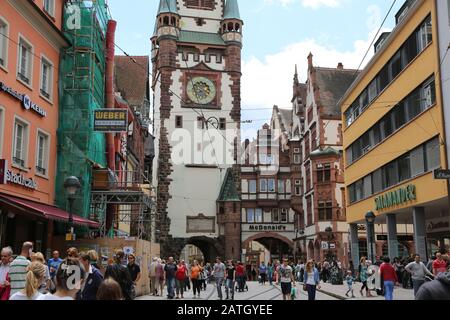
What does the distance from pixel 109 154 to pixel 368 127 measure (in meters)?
14.3

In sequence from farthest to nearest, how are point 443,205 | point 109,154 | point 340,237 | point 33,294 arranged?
point 340,237, point 109,154, point 443,205, point 33,294

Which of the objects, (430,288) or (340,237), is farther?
(340,237)

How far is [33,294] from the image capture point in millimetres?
5848

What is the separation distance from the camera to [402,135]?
27.3 metres

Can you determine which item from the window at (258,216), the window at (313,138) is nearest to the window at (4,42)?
the window at (313,138)

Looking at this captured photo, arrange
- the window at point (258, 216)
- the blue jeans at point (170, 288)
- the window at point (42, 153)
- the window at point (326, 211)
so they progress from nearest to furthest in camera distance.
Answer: the window at point (42, 153) < the blue jeans at point (170, 288) < the window at point (326, 211) < the window at point (258, 216)

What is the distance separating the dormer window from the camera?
58188 mm

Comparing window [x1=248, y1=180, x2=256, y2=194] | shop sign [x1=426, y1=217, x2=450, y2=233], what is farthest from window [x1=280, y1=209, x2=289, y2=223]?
shop sign [x1=426, y1=217, x2=450, y2=233]

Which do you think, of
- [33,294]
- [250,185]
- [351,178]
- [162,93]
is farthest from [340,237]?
[33,294]

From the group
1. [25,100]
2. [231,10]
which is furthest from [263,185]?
[25,100]

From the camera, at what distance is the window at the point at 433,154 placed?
23.3m

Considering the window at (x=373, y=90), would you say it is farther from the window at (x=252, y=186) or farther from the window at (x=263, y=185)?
the window at (x=252, y=186)

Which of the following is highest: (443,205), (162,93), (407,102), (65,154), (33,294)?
(162,93)

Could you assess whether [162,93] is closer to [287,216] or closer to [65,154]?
[287,216]
